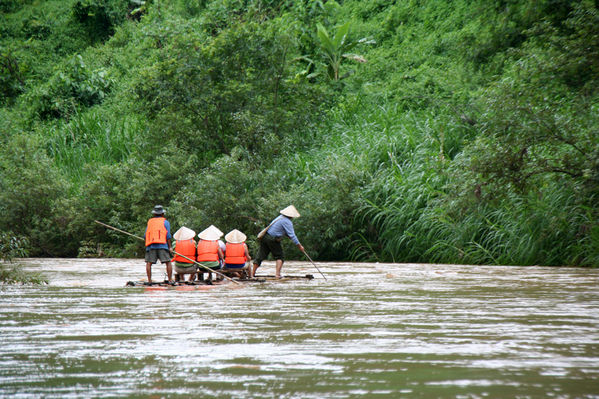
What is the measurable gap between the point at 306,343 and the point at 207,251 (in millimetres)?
7876

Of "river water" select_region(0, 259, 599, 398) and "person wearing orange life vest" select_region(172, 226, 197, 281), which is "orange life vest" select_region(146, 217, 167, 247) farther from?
"river water" select_region(0, 259, 599, 398)

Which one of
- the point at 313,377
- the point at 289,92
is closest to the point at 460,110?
the point at 289,92

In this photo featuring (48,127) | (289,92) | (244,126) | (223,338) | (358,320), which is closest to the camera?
(223,338)

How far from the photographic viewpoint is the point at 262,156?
25.5 meters

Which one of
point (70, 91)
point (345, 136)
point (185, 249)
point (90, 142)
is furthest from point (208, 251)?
point (70, 91)

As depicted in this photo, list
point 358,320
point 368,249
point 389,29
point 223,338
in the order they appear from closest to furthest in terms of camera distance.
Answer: point 223,338
point 358,320
point 368,249
point 389,29

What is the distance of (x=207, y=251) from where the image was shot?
13844 millimetres

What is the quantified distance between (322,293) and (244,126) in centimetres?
1447

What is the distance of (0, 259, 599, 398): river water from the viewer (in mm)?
4496

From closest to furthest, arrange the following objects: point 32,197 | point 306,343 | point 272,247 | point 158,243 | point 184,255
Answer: point 306,343 → point 184,255 → point 158,243 → point 272,247 → point 32,197

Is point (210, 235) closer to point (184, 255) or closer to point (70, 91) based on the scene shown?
point (184, 255)

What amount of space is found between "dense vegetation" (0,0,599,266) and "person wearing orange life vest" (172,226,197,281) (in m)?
5.98

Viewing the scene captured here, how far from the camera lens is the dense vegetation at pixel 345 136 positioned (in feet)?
51.5

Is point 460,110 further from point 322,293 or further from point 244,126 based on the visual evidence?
point 322,293
